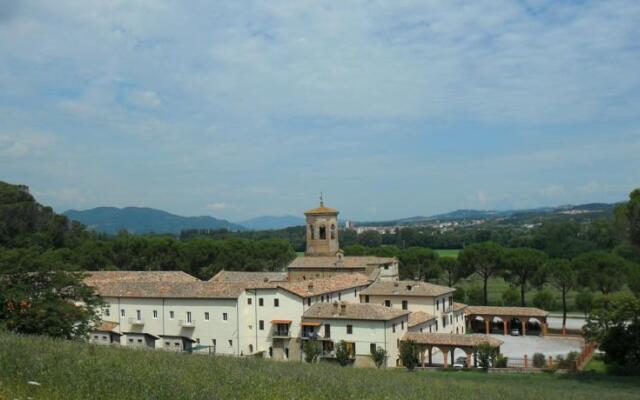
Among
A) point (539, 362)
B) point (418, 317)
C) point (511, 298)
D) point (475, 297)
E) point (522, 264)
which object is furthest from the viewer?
point (475, 297)

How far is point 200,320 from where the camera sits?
42250 millimetres

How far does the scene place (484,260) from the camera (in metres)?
59.7

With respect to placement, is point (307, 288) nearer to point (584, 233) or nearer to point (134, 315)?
point (134, 315)

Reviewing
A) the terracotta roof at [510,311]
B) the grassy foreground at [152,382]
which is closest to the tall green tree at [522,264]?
the terracotta roof at [510,311]

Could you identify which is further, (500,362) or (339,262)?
(339,262)

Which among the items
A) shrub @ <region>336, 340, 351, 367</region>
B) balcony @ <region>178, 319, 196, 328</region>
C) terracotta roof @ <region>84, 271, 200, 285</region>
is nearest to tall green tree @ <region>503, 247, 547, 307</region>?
shrub @ <region>336, 340, 351, 367</region>

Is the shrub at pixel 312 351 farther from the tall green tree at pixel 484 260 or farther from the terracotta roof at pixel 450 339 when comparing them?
the tall green tree at pixel 484 260

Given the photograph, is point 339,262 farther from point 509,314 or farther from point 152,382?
point 152,382

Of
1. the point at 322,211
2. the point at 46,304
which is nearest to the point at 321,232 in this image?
the point at 322,211

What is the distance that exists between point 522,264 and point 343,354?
88.3 feet

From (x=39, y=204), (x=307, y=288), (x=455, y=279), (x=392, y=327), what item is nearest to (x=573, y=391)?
(x=392, y=327)

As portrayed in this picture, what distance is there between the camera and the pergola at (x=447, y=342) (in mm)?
36719

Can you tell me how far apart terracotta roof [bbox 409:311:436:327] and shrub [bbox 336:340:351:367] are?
219 inches

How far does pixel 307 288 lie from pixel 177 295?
8851 mm
